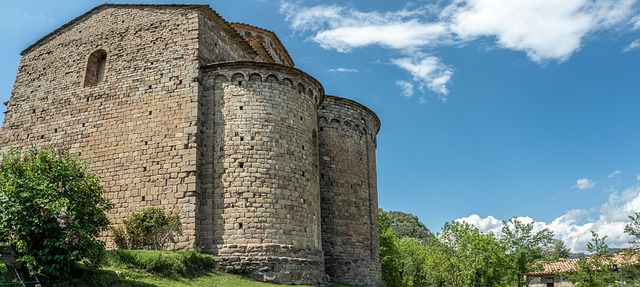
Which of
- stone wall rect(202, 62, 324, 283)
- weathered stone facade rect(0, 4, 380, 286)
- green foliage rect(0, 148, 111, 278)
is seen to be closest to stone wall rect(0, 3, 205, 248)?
weathered stone facade rect(0, 4, 380, 286)

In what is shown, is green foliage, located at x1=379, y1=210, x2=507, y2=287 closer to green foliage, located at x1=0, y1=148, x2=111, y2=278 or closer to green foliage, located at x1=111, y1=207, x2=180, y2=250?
green foliage, located at x1=111, y1=207, x2=180, y2=250

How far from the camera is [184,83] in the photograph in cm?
1842

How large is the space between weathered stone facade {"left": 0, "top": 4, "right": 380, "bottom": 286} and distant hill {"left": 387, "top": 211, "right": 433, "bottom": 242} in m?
79.8

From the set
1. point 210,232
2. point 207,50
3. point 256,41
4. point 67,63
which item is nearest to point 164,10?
point 207,50

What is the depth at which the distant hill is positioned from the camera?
10355 centimetres

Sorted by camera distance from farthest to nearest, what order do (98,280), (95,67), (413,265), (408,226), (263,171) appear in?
(408,226), (413,265), (95,67), (263,171), (98,280)

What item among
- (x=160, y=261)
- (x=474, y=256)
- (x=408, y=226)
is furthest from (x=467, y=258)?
(x=408, y=226)

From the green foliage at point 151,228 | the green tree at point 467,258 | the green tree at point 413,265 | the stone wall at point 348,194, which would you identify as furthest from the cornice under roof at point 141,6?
the green tree at point 413,265

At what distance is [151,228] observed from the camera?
655 inches

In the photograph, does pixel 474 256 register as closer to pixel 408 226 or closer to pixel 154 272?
pixel 154 272

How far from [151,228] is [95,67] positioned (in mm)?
8143

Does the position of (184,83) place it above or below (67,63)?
below

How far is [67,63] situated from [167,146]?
706 centimetres

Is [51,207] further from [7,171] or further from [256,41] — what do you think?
[256,41]
